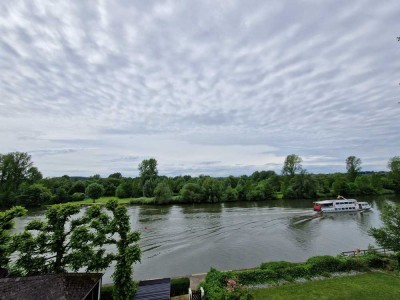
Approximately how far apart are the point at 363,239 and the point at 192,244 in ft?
74.4

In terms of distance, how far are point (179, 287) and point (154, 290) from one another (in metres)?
2.36

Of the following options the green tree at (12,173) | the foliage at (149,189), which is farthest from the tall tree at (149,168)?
the green tree at (12,173)

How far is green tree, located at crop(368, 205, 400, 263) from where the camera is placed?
2097 centimetres

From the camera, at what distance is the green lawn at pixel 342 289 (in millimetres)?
15484

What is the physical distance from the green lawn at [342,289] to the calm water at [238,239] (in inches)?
302

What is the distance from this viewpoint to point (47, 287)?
38.8ft

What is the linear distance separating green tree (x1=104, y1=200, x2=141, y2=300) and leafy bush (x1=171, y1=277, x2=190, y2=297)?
9.98ft

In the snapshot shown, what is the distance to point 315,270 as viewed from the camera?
1891 cm

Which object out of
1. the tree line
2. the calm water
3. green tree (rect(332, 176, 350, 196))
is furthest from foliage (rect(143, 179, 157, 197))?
green tree (rect(332, 176, 350, 196))

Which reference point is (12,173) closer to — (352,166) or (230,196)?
(230,196)

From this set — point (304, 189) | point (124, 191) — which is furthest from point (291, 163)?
point (124, 191)

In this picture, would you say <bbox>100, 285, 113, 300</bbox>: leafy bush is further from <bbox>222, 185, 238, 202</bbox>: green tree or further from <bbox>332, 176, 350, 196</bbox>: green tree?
<bbox>332, 176, 350, 196</bbox>: green tree

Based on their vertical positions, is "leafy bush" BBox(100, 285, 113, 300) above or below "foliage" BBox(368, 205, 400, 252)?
below

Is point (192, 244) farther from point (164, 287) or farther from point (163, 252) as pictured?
point (164, 287)
